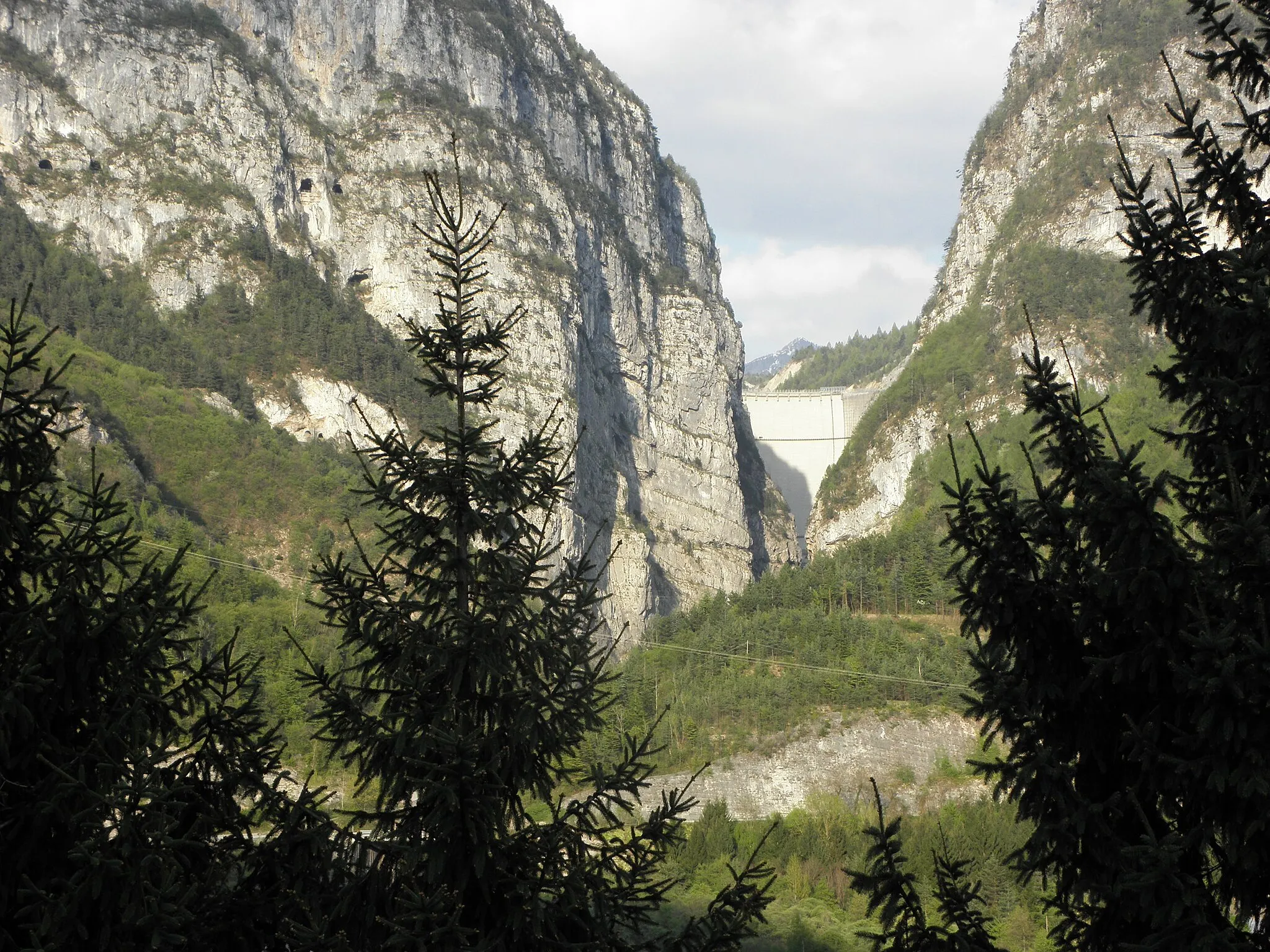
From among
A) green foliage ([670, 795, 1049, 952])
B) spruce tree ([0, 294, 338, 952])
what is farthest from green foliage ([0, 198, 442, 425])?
spruce tree ([0, 294, 338, 952])

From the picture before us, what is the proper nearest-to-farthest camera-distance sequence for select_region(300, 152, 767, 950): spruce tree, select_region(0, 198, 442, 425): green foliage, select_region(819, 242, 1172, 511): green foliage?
1. select_region(300, 152, 767, 950): spruce tree
2. select_region(0, 198, 442, 425): green foliage
3. select_region(819, 242, 1172, 511): green foliage

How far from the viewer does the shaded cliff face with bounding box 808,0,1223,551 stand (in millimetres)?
128250

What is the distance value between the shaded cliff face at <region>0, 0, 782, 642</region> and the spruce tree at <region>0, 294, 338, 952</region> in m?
97.2

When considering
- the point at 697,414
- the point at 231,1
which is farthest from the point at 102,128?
the point at 697,414

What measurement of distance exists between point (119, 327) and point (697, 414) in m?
76.8

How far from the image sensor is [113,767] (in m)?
6.87

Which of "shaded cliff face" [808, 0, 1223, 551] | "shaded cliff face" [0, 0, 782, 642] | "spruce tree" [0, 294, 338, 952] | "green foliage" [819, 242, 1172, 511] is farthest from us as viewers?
"shaded cliff face" [808, 0, 1223, 551]

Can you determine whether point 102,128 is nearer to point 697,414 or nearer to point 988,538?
point 697,414

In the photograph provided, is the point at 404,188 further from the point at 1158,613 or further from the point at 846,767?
the point at 1158,613

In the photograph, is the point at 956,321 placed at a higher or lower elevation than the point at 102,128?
lower

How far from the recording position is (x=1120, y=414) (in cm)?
9869

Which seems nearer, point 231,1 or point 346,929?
point 346,929

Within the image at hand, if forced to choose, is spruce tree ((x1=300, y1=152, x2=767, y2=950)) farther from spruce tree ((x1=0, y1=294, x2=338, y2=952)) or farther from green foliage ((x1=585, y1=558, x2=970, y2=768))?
green foliage ((x1=585, y1=558, x2=970, y2=768))

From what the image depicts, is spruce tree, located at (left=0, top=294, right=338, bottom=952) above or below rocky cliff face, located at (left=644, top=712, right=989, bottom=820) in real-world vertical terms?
above
